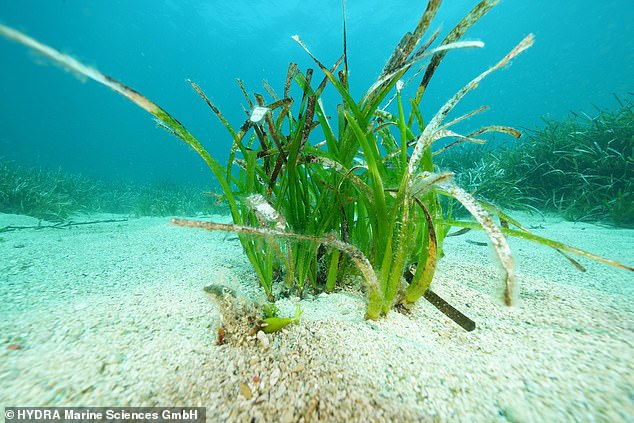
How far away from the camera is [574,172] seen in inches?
202

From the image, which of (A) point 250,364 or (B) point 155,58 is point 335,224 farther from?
(B) point 155,58

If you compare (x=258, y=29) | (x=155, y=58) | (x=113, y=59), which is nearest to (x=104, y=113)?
(x=113, y=59)

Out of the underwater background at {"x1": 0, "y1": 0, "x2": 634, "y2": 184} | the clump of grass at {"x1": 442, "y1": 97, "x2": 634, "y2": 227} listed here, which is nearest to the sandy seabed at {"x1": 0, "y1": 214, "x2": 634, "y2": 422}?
the clump of grass at {"x1": 442, "y1": 97, "x2": 634, "y2": 227}

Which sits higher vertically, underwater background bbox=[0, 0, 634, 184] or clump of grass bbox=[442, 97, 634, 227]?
underwater background bbox=[0, 0, 634, 184]

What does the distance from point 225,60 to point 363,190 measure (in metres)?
97.1

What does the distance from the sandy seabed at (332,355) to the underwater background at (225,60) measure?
42.7m

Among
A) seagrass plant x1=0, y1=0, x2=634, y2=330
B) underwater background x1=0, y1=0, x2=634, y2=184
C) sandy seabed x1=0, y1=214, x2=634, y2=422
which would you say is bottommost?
sandy seabed x1=0, y1=214, x2=634, y2=422

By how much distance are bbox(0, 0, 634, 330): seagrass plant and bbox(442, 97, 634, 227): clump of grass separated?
4.64 meters

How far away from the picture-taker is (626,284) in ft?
5.34

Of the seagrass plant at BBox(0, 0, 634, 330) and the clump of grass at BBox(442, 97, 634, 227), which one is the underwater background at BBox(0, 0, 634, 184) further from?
the seagrass plant at BBox(0, 0, 634, 330)

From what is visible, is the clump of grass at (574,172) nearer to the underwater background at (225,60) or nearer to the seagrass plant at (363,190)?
the seagrass plant at (363,190)

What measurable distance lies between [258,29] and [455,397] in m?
73.8

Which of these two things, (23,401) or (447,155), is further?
(447,155)

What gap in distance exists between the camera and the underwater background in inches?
2133
